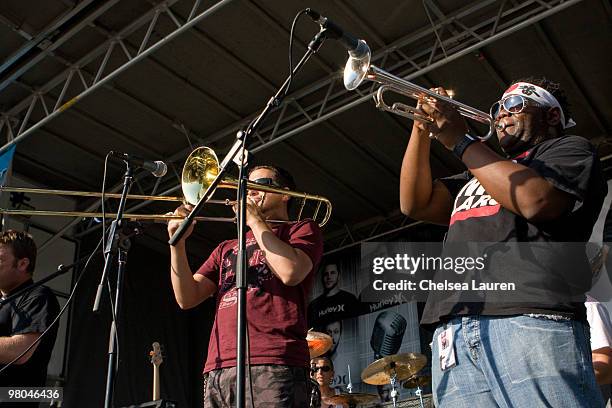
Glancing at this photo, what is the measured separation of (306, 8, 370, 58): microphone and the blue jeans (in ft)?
3.54

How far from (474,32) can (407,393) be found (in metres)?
4.90

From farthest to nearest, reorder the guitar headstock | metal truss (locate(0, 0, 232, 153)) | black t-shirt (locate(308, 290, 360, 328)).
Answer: black t-shirt (locate(308, 290, 360, 328)) → metal truss (locate(0, 0, 232, 153)) → the guitar headstock

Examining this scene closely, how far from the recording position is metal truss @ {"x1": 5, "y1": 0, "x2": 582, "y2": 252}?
6.91 metres

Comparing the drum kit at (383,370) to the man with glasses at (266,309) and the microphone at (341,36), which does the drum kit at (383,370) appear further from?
the microphone at (341,36)

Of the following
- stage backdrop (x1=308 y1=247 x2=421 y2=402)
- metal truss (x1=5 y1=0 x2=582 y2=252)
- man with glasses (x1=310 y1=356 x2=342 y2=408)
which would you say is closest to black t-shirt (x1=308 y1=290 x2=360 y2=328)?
stage backdrop (x1=308 y1=247 x2=421 y2=402)

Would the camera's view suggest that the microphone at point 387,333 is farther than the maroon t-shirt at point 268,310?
Yes

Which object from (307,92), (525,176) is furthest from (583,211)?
(307,92)

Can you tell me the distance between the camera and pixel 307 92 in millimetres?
8336

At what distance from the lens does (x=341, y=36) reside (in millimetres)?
2510

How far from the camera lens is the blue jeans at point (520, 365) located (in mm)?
1988

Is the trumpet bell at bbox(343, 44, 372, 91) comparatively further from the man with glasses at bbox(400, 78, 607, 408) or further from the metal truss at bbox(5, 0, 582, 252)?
the metal truss at bbox(5, 0, 582, 252)

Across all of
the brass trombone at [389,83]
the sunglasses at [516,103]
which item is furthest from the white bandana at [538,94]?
the brass trombone at [389,83]

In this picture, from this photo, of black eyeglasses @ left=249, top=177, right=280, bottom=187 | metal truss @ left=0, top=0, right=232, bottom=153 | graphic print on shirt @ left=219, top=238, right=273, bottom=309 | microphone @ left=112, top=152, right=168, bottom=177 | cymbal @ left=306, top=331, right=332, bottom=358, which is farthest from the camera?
cymbal @ left=306, top=331, right=332, bottom=358

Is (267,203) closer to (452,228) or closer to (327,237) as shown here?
(452,228)
